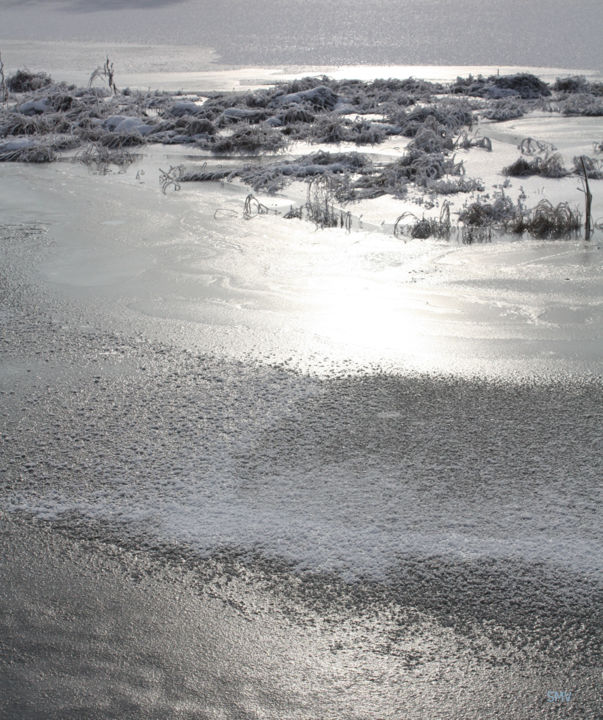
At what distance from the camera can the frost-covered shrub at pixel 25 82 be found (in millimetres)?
16266

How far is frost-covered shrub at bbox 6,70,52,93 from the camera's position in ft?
53.4

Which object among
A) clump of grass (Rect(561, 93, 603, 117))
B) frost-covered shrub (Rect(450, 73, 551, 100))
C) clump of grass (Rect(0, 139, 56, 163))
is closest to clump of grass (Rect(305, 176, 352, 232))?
clump of grass (Rect(0, 139, 56, 163))

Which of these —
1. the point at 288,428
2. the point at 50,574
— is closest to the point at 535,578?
the point at 288,428

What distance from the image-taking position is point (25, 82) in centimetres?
1639

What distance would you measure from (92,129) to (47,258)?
238 inches

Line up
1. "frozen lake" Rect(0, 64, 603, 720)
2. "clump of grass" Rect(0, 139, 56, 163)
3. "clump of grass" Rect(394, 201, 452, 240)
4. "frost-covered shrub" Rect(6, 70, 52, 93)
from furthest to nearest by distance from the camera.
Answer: "frost-covered shrub" Rect(6, 70, 52, 93) → "clump of grass" Rect(0, 139, 56, 163) → "clump of grass" Rect(394, 201, 452, 240) → "frozen lake" Rect(0, 64, 603, 720)

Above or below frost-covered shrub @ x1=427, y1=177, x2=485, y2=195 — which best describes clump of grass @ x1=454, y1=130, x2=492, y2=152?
above

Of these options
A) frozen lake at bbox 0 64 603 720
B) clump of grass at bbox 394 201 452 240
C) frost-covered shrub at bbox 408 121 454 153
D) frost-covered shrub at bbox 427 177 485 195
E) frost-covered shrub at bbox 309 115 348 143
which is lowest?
frozen lake at bbox 0 64 603 720

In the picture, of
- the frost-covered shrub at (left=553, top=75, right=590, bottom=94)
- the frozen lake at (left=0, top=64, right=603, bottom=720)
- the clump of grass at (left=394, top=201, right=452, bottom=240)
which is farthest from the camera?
the frost-covered shrub at (left=553, top=75, right=590, bottom=94)

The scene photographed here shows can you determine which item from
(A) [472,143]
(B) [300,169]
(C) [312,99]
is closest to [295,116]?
(C) [312,99]

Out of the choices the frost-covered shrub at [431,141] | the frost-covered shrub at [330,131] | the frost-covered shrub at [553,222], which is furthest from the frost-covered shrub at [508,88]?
the frost-covered shrub at [553,222]

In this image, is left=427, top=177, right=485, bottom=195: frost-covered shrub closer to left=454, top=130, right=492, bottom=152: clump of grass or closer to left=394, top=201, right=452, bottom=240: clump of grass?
left=394, top=201, right=452, bottom=240: clump of grass

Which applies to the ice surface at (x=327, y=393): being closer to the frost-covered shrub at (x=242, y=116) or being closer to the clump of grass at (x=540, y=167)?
the clump of grass at (x=540, y=167)

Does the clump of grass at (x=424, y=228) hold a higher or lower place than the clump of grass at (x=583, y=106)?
lower
